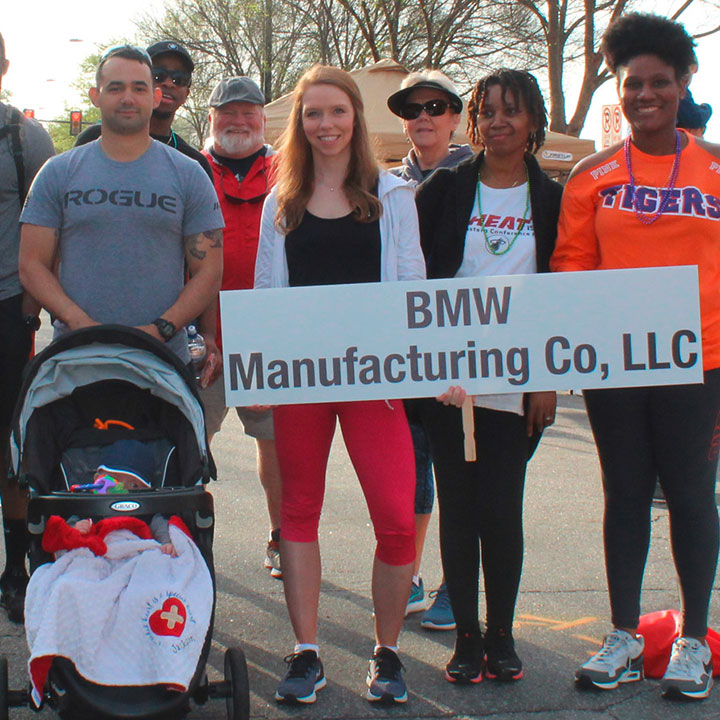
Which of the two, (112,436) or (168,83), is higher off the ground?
(168,83)

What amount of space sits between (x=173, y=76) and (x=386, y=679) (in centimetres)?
298

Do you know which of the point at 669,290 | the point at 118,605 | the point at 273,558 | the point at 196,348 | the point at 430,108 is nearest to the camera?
the point at 118,605

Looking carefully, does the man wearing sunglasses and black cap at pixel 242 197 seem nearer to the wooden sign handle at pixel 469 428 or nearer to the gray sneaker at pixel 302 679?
the gray sneaker at pixel 302 679

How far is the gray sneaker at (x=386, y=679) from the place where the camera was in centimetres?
346

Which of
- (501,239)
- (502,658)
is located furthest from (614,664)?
(501,239)

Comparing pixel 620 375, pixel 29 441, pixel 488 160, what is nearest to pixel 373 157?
pixel 488 160

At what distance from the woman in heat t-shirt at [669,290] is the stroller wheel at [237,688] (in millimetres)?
1272

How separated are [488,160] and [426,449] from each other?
1392 millimetres

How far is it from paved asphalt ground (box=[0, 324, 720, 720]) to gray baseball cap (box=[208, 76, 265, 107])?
89.4 inches

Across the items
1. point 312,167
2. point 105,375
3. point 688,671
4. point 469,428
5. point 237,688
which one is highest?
point 312,167

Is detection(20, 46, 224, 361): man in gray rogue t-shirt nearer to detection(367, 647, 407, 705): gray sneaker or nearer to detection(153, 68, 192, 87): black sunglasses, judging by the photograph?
detection(153, 68, 192, 87): black sunglasses

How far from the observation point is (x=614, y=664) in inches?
142

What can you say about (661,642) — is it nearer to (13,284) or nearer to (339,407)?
(339,407)

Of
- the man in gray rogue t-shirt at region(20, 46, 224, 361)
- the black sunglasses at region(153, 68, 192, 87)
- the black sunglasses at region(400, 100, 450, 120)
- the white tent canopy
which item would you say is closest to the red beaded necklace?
the black sunglasses at region(400, 100, 450, 120)
